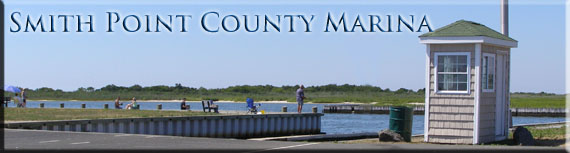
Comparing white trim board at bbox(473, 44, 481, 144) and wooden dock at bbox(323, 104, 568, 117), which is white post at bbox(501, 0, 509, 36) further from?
wooden dock at bbox(323, 104, 568, 117)

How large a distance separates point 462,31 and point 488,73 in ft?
4.41

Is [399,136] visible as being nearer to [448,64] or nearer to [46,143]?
[448,64]

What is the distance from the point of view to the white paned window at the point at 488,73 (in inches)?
835

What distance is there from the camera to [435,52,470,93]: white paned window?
21031 millimetres

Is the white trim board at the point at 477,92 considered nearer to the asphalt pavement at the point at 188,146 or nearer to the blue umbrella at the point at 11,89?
the asphalt pavement at the point at 188,146

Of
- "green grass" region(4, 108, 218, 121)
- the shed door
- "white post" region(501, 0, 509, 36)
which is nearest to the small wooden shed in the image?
the shed door

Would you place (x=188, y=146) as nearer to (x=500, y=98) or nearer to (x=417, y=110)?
(x=500, y=98)

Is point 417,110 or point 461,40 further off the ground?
point 461,40

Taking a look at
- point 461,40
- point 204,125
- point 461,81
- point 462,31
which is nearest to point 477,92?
point 461,81

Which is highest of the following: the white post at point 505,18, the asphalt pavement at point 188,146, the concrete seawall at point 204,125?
the white post at point 505,18

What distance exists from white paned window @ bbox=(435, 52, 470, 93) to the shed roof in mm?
483

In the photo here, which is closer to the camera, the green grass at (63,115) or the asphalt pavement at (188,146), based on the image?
the asphalt pavement at (188,146)

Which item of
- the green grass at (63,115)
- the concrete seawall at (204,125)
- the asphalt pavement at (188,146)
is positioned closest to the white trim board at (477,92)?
the asphalt pavement at (188,146)

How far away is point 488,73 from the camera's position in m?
21.5
